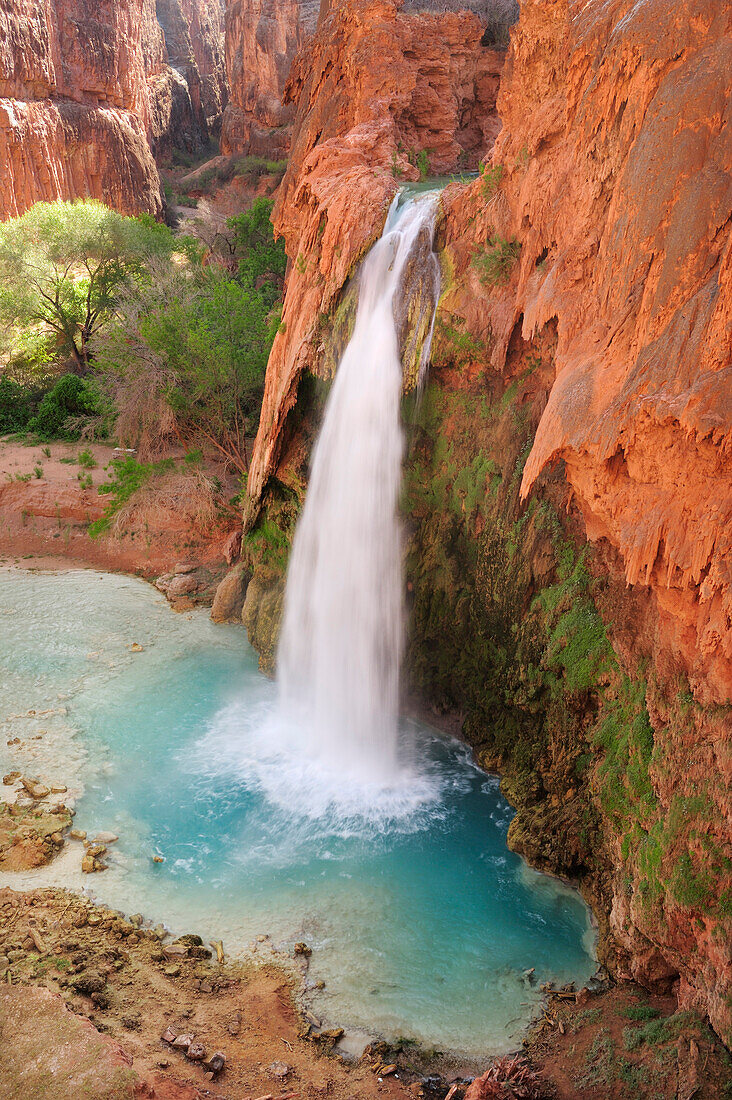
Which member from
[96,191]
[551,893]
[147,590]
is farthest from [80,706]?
[96,191]

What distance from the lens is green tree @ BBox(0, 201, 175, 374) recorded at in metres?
24.8

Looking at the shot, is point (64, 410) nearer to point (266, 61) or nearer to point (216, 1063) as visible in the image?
point (216, 1063)

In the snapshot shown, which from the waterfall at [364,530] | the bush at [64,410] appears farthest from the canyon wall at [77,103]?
the waterfall at [364,530]

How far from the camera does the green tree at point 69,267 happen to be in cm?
2478

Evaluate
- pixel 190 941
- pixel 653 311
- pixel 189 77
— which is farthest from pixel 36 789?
pixel 189 77

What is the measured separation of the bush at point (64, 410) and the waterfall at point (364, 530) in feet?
44.8

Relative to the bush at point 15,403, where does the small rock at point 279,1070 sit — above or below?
below

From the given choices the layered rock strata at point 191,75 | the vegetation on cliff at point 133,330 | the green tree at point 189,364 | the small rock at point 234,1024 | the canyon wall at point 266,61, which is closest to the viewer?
the small rock at point 234,1024

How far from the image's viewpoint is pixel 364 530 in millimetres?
11844

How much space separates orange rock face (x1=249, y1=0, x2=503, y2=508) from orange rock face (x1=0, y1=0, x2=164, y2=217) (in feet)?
78.3

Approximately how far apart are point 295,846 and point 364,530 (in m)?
4.99

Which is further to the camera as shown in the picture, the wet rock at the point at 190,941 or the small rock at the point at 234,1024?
the wet rock at the point at 190,941

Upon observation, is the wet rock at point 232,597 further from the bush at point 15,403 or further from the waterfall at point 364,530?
the bush at point 15,403

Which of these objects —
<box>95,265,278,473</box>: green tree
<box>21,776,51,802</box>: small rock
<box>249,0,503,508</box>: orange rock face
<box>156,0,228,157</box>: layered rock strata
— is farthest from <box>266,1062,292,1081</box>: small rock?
<box>156,0,228,157</box>: layered rock strata
